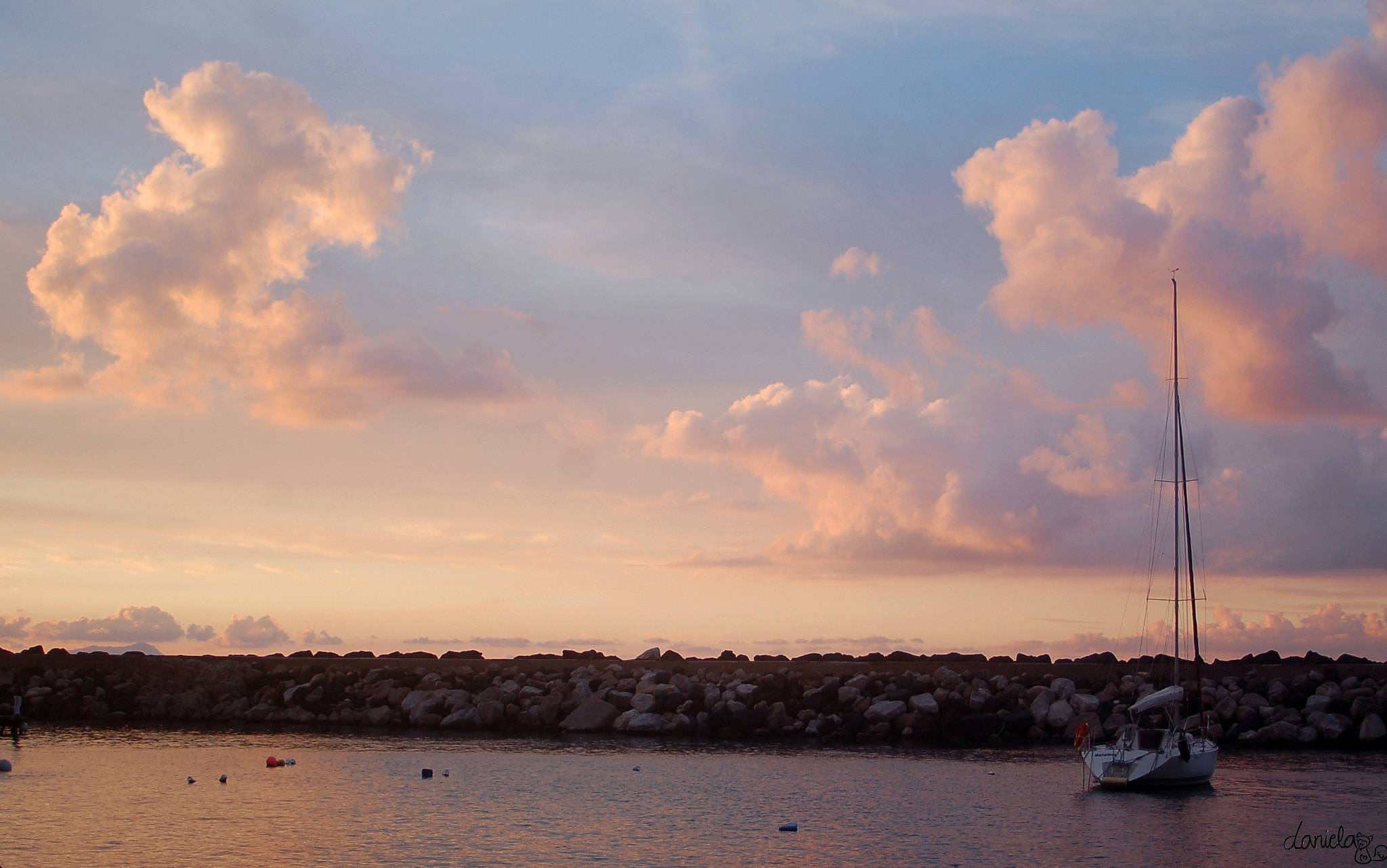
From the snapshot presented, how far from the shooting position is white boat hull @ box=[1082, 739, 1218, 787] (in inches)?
1478

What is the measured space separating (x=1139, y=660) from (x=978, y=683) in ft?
29.2

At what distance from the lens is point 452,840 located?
91.4 ft

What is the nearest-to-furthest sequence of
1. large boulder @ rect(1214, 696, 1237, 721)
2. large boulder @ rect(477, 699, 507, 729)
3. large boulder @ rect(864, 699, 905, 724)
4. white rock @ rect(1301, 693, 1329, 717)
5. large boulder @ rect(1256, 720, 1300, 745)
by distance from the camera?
large boulder @ rect(1256, 720, 1300, 745), white rock @ rect(1301, 693, 1329, 717), large boulder @ rect(1214, 696, 1237, 721), large boulder @ rect(864, 699, 905, 724), large boulder @ rect(477, 699, 507, 729)

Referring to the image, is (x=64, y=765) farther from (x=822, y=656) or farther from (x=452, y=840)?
(x=822, y=656)

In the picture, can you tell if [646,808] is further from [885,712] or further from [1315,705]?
[1315,705]

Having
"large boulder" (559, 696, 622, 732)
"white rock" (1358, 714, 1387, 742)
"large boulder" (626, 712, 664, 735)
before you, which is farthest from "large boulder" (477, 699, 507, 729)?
"white rock" (1358, 714, 1387, 742)

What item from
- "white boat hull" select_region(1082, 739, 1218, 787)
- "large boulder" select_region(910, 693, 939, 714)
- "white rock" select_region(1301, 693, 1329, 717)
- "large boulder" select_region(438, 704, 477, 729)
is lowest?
"large boulder" select_region(438, 704, 477, 729)

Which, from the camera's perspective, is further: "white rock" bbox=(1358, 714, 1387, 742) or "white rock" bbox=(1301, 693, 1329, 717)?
"white rock" bbox=(1301, 693, 1329, 717)

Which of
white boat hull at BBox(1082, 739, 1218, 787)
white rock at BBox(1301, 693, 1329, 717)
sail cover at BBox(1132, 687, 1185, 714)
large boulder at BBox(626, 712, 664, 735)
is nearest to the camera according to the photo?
white boat hull at BBox(1082, 739, 1218, 787)

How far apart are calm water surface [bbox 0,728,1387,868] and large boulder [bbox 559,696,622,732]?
303 inches

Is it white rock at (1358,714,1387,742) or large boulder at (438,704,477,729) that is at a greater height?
white rock at (1358,714,1387,742)

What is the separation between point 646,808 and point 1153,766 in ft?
58.7

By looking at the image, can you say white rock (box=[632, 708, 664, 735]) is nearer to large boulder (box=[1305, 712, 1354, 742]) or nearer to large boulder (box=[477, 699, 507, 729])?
large boulder (box=[477, 699, 507, 729])

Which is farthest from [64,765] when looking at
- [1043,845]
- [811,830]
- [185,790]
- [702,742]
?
[1043,845]
